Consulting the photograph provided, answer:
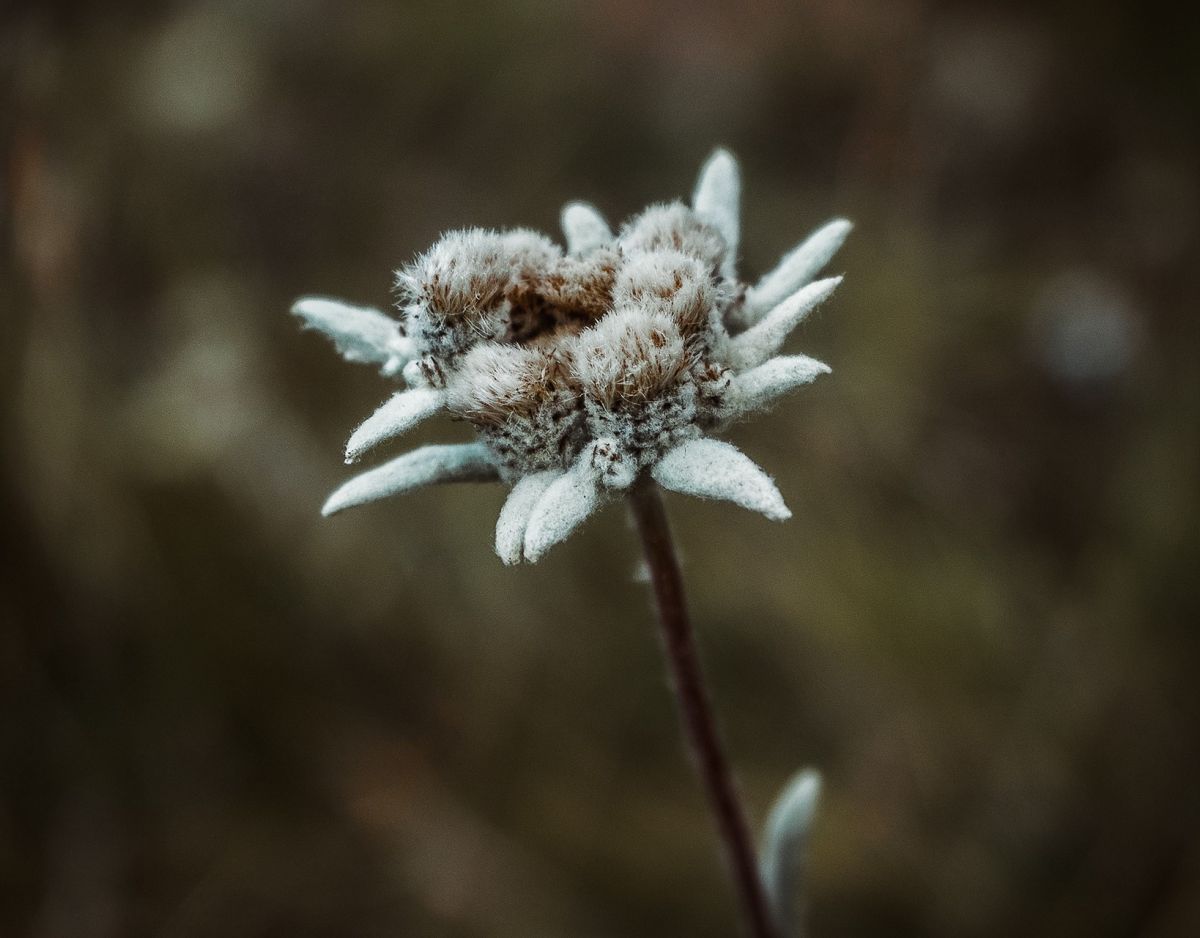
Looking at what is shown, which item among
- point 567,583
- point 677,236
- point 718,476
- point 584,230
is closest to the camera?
point 718,476

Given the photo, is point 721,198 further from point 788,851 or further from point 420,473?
point 788,851

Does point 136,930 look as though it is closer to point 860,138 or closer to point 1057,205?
point 860,138

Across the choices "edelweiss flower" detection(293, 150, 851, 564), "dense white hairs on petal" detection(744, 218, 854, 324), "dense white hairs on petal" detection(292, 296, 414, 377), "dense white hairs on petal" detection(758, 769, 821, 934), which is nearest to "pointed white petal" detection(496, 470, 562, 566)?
"edelweiss flower" detection(293, 150, 851, 564)

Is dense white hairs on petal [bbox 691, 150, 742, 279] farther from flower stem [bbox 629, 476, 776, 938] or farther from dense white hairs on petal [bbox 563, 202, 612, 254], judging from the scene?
flower stem [bbox 629, 476, 776, 938]

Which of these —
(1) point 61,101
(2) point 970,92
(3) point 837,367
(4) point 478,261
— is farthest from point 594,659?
(2) point 970,92

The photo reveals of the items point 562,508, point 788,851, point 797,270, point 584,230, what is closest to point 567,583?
point 788,851

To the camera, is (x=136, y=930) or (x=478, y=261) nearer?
(x=478, y=261)

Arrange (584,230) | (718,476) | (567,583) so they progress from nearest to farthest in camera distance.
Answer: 1. (718,476)
2. (584,230)
3. (567,583)

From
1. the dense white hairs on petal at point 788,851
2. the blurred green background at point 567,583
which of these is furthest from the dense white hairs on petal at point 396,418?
the blurred green background at point 567,583
